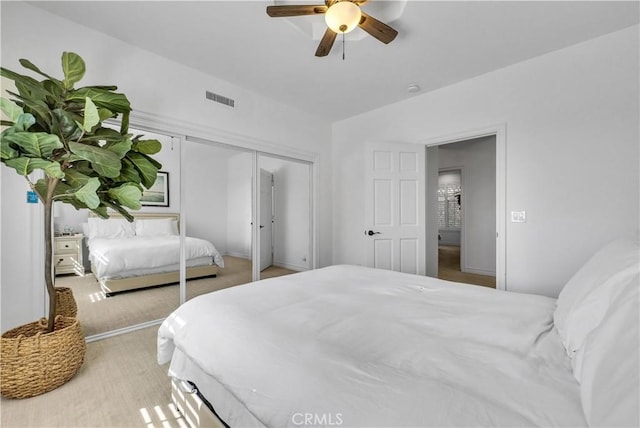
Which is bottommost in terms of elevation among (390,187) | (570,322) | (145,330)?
(145,330)

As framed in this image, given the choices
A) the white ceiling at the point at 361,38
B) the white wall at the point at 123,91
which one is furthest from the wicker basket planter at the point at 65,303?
the white ceiling at the point at 361,38

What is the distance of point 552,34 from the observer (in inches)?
95.7

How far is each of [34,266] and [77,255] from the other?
0.31 meters

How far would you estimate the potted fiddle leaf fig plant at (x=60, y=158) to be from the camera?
1582mm

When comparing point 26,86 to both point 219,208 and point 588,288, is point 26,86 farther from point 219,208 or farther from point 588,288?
point 588,288

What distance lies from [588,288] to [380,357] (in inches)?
30.0

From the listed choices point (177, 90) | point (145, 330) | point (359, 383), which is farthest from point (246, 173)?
point (359, 383)

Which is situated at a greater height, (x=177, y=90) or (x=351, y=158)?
(x=177, y=90)

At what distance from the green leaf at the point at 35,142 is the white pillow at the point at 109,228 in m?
1.09

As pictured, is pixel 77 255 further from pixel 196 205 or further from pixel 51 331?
pixel 196 205

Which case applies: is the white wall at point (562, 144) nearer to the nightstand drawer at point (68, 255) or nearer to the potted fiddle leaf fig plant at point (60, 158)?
the potted fiddle leaf fig plant at point (60, 158)

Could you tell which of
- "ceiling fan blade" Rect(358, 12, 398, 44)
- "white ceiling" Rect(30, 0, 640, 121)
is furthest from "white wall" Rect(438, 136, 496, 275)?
"ceiling fan blade" Rect(358, 12, 398, 44)

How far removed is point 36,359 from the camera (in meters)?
1.67

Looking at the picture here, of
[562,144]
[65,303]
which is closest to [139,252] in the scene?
[65,303]
